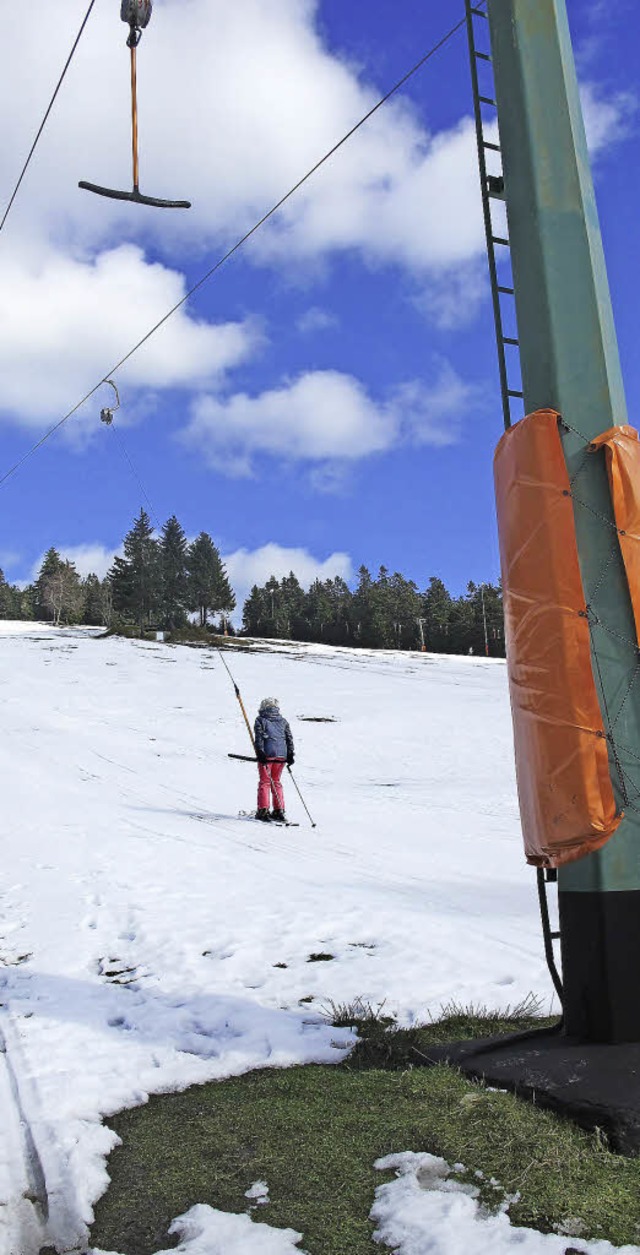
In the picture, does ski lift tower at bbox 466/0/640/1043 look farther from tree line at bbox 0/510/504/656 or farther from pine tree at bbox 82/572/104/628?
pine tree at bbox 82/572/104/628

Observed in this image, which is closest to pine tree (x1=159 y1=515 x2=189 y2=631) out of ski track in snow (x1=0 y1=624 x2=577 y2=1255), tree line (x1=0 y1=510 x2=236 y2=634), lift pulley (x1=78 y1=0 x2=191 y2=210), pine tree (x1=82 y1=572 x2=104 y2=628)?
tree line (x1=0 y1=510 x2=236 y2=634)

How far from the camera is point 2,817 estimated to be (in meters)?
12.4

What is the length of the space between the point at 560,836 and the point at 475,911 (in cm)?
408

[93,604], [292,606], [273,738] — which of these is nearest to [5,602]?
[93,604]

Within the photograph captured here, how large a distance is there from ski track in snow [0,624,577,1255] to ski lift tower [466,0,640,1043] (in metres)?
1.42

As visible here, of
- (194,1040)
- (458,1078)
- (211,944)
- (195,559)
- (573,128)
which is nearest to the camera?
(458,1078)

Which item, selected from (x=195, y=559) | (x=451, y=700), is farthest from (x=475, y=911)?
(x=195, y=559)

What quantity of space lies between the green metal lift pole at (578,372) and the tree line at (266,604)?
252 feet

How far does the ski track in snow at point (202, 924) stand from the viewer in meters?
3.60

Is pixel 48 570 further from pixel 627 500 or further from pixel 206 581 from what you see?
pixel 627 500

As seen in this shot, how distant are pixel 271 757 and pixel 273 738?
0.30 meters

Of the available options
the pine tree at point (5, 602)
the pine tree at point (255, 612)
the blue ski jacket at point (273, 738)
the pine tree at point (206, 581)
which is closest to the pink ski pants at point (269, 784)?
the blue ski jacket at point (273, 738)

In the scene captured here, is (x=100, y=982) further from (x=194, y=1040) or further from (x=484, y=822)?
(x=484, y=822)

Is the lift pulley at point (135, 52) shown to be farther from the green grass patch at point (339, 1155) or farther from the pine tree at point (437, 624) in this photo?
the pine tree at point (437, 624)
